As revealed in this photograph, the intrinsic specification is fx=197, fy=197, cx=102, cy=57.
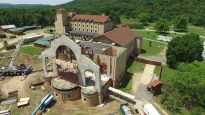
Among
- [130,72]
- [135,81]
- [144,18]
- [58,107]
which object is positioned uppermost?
[144,18]

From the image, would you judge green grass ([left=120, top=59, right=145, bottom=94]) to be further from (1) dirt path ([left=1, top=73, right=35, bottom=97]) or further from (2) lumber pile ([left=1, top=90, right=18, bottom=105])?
(2) lumber pile ([left=1, top=90, right=18, bottom=105])

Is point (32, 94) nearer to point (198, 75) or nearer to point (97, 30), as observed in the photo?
point (198, 75)

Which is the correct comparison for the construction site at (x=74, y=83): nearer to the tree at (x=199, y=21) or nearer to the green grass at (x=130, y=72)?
the green grass at (x=130, y=72)

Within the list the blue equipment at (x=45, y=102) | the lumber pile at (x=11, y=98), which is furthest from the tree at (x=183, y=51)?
the lumber pile at (x=11, y=98)

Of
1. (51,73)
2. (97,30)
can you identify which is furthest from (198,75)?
(97,30)

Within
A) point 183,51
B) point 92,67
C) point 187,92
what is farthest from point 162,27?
point 92,67

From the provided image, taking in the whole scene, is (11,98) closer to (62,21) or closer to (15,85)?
(15,85)

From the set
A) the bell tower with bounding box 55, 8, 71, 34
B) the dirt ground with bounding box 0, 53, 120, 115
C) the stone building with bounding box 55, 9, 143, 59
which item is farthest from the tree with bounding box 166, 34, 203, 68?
the bell tower with bounding box 55, 8, 71, 34
